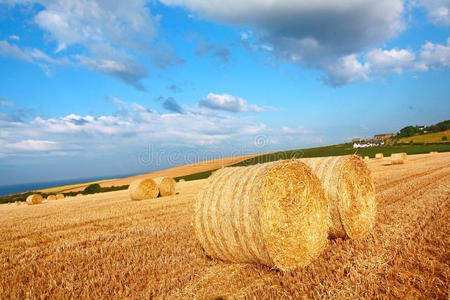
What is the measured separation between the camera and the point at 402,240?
4.96m

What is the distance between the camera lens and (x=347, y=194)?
5734mm

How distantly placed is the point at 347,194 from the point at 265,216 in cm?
237

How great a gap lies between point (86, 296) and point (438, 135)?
6481cm

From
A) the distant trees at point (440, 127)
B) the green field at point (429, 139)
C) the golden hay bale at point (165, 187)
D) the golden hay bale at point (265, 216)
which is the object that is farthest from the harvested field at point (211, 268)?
the distant trees at point (440, 127)

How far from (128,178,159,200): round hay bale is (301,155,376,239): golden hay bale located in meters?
11.5

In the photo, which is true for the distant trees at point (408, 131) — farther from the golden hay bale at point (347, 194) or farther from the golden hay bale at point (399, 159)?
the golden hay bale at point (347, 194)

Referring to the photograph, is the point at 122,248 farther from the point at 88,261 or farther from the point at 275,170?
the point at 275,170

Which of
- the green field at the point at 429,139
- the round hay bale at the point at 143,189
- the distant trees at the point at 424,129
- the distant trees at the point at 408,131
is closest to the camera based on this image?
the round hay bale at the point at 143,189

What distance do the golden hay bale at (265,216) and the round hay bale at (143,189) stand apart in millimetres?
11392

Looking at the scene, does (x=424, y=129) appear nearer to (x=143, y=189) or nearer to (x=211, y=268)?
(x=143, y=189)

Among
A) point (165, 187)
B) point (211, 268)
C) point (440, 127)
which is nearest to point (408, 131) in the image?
point (440, 127)

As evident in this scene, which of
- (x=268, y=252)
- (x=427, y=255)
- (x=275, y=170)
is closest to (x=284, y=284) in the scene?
(x=268, y=252)

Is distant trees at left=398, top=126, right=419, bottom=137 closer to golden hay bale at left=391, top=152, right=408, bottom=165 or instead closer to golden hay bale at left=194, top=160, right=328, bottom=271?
golden hay bale at left=391, top=152, right=408, bottom=165

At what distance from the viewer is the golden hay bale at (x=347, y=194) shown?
5.48 m
